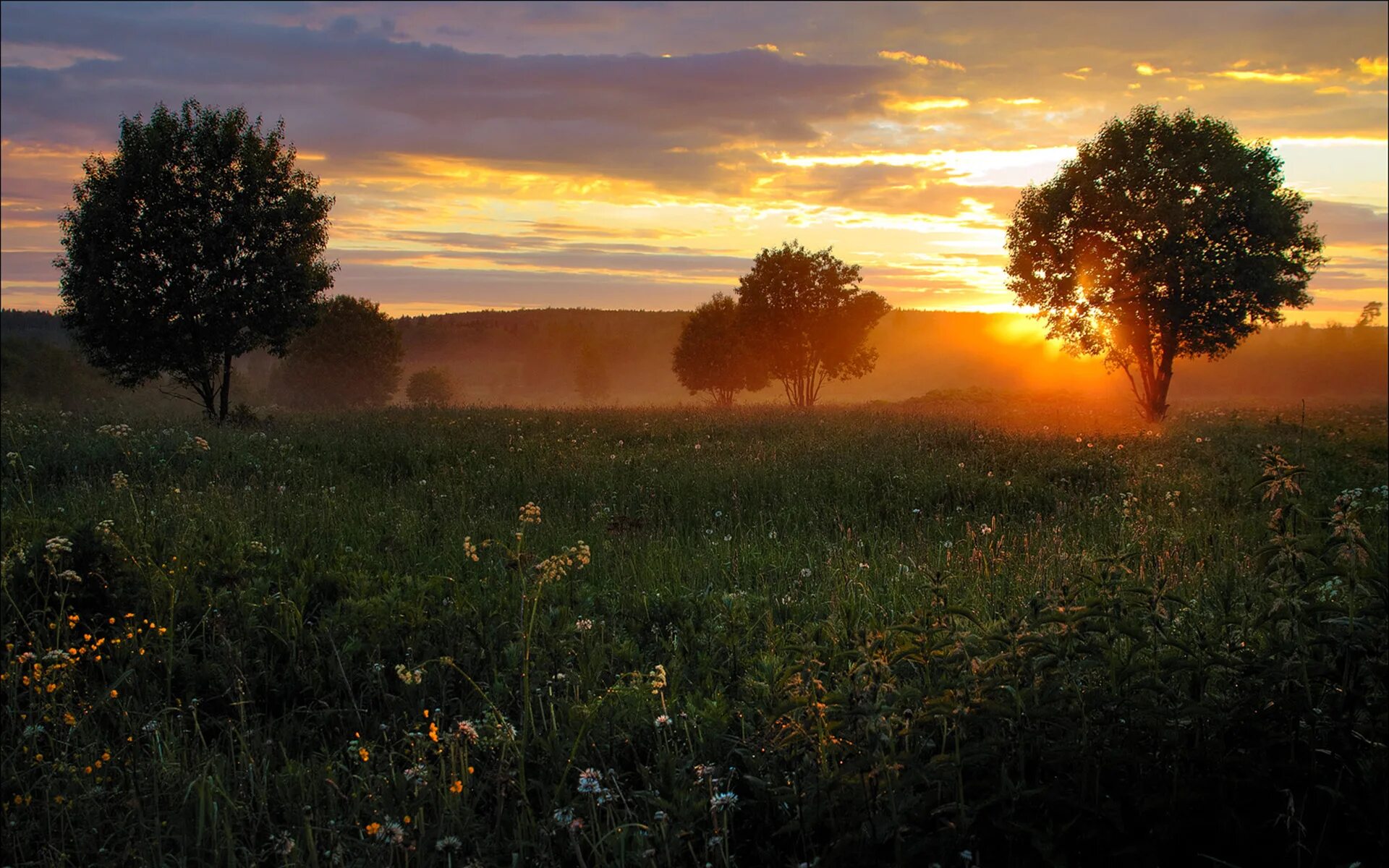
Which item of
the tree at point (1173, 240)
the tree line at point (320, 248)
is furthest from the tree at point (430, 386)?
the tree at point (1173, 240)

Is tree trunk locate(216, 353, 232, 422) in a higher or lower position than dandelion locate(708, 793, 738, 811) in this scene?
higher

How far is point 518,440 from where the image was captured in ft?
45.5

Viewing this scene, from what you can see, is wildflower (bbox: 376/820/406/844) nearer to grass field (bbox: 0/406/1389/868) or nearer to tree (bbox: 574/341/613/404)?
grass field (bbox: 0/406/1389/868)

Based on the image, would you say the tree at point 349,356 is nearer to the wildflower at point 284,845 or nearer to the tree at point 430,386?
the tree at point 430,386

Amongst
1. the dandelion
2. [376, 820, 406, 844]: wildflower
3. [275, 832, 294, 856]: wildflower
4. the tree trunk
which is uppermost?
the tree trunk

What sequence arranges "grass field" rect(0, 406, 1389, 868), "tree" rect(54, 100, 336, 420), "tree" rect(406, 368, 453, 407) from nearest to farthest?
"grass field" rect(0, 406, 1389, 868)
"tree" rect(54, 100, 336, 420)
"tree" rect(406, 368, 453, 407)

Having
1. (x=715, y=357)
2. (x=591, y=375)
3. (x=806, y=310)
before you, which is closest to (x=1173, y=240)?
(x=806, y=310)

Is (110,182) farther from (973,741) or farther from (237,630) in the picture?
(973,741)

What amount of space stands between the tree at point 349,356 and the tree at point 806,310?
126 ft

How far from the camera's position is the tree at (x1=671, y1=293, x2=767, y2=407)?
208 feet

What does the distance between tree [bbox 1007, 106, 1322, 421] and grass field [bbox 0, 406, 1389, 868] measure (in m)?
16.0

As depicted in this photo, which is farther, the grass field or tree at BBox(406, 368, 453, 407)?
tree at BBox(406, 368, 453, 407)

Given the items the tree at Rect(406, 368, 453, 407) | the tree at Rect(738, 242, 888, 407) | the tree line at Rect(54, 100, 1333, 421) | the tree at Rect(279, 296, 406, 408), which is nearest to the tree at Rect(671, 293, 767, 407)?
the tree at Rect(738, 242, 888, 407)

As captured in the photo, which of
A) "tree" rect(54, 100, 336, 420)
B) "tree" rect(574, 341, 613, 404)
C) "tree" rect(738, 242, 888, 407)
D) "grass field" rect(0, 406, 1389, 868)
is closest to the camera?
"grass field" rect(0, 406, 1389, 868)
